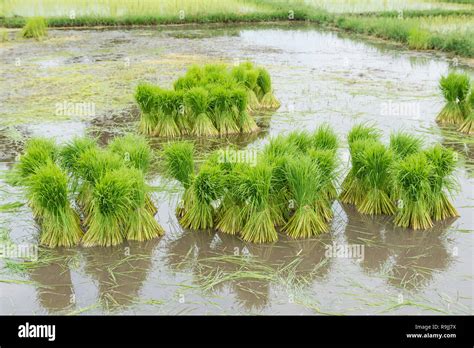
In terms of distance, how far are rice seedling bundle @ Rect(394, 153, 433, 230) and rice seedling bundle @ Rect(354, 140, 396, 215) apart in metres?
0.17

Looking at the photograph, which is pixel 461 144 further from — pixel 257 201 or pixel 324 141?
pixel 257 201

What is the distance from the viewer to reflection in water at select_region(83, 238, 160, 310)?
16.1 feet

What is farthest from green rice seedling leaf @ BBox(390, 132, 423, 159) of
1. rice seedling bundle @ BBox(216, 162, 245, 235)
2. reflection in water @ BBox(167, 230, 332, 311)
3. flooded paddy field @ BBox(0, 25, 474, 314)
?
rice seedling bundle @ BBox(216, 162, 245, 235)

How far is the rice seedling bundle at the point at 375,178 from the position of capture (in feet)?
20.4

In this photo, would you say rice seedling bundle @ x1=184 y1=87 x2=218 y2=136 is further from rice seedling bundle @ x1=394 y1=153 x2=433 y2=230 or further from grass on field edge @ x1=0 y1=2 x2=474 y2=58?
grass on field edge @ x1=0 y1=2 x2=474 y2=58

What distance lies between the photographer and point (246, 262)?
5406mm

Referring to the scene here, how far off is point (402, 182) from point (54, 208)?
11.0 feet

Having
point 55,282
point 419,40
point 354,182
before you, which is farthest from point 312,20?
point 55,282

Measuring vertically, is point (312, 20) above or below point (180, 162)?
above

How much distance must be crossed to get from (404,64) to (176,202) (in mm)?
9261

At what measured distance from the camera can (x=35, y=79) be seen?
1268cm

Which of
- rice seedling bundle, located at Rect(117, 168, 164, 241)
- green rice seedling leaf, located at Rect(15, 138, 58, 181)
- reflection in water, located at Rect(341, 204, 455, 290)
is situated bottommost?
reflection in water, located at Rect(341, 204, 455, 290)

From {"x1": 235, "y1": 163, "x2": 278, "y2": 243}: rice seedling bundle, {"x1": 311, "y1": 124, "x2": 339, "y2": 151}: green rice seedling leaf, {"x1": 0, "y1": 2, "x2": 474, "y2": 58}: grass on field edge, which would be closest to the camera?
{"x1": 235, "y1": 163, "x2": 278, "y2": 243}: rice seedling bundle

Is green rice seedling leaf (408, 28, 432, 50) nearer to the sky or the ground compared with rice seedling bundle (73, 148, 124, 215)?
nearer to the sky
